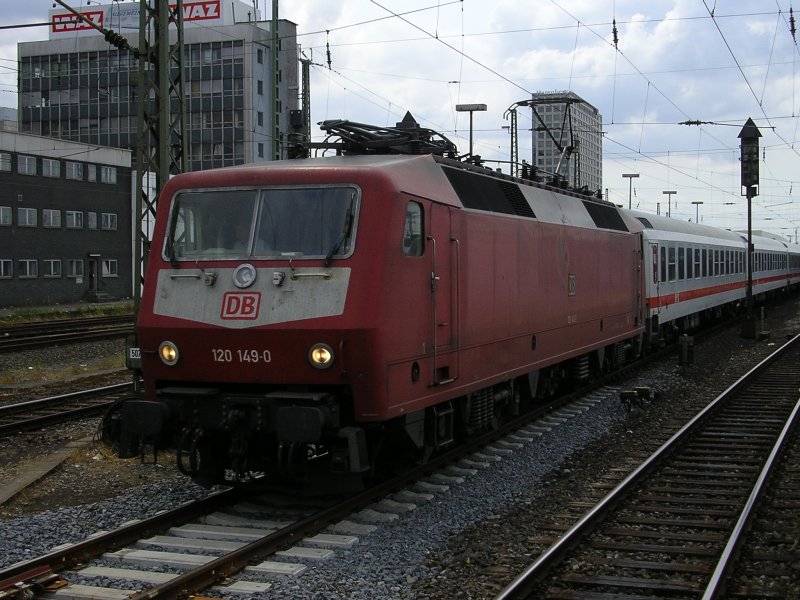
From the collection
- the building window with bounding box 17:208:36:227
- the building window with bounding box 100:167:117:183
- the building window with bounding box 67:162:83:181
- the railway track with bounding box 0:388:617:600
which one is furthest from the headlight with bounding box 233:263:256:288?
the building window with bounding box 100:167:117:183

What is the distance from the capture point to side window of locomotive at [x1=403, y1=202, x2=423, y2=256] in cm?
870

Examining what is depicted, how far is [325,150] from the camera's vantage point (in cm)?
1094

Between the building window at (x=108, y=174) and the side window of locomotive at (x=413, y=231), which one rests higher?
the building window at (x=108, y=174)

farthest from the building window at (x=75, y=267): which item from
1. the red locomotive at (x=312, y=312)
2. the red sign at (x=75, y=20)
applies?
the red locomotive at (x=312, y=312)

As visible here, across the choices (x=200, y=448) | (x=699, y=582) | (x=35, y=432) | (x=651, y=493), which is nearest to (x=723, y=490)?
(x=651, y=493)

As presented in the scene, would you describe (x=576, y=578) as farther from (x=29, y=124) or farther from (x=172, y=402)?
(x=29, y=124)

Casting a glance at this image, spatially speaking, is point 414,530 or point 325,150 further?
point 325,150

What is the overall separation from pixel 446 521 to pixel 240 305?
8.95 ft

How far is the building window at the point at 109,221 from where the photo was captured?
5605 cm

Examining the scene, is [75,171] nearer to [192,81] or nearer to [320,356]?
[192,81]

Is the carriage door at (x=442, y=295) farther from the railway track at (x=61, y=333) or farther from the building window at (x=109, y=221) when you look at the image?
the building window at (x=109, y=221)

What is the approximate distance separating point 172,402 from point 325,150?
12.3ft

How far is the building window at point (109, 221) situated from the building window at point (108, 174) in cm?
202

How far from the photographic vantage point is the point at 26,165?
49500 millimetres
